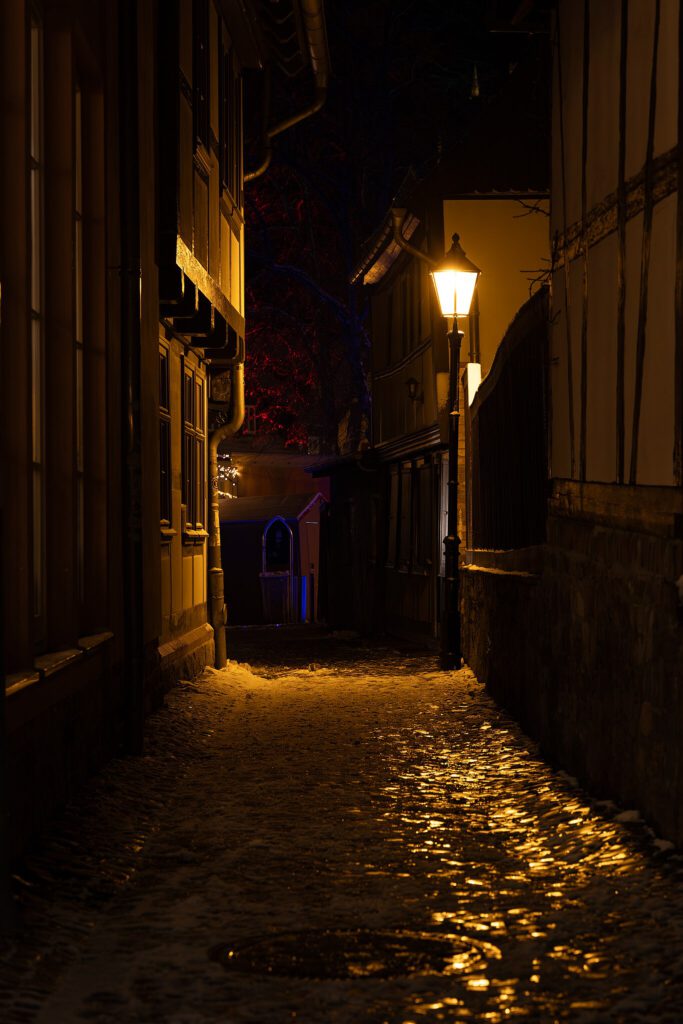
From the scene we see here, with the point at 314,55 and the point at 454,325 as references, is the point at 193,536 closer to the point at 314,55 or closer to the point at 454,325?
the point at 454,325

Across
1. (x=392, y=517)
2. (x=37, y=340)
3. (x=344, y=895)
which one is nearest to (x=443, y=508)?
(x=392, y=517)

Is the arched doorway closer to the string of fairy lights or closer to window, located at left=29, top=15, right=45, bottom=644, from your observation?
the string of fairy lights

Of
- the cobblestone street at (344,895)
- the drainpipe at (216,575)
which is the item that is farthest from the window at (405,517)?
the cobblestone street at (344,895)

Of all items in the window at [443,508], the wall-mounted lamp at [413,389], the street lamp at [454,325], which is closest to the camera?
the street lamp at [454,325]

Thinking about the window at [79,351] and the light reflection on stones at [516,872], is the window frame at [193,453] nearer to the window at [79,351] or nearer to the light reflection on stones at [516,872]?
the window at [79,351]

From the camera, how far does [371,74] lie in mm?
32531

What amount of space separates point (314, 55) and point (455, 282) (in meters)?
4.19

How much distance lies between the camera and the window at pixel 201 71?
13.7 metres

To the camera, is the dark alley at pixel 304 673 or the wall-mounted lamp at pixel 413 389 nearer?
Answer: the dark alley at pixel 304 673

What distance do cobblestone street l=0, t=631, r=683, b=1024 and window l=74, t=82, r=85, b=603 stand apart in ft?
4.19

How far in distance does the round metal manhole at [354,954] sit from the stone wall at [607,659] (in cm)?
141

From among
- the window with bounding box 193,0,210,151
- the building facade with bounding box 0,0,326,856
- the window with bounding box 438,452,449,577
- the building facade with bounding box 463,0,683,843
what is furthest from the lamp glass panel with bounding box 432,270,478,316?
the window with bounding box 438,452,449,577

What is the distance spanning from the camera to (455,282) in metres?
15.0

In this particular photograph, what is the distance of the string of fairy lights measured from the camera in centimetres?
4244
